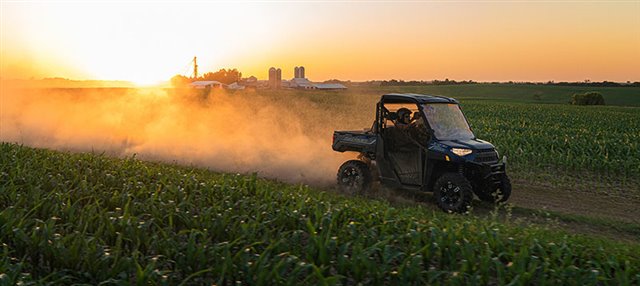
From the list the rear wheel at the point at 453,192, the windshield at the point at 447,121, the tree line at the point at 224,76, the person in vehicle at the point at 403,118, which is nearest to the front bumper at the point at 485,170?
the rear wheel at the point at 453,192

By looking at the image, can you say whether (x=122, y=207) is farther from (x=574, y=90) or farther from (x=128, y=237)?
(x=574, y=90)

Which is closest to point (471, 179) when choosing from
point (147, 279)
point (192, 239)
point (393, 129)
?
point (393, 129)

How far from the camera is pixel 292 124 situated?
27.0 meters

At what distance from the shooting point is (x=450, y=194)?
389 inches

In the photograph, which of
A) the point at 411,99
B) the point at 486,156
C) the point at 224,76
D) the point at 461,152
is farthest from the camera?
the point at 224,76

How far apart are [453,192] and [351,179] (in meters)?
2.46

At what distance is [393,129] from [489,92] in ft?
297

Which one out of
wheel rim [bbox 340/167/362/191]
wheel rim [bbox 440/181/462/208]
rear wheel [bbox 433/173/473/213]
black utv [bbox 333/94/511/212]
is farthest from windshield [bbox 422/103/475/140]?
wheel rim [bbox 340/167/362/191]

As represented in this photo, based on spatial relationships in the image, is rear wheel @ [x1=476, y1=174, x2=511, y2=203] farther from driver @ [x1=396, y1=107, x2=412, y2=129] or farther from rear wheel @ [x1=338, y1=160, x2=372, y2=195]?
rear wheel @ [x1=338, y1=160, x2=372, y2=195]

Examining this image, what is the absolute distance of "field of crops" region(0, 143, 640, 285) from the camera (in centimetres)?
516

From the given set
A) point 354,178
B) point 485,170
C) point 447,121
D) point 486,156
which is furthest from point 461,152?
point 354,178

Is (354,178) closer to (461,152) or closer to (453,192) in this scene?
(453,192)

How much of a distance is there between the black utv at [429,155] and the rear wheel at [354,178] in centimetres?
2

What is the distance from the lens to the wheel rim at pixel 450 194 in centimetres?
975
